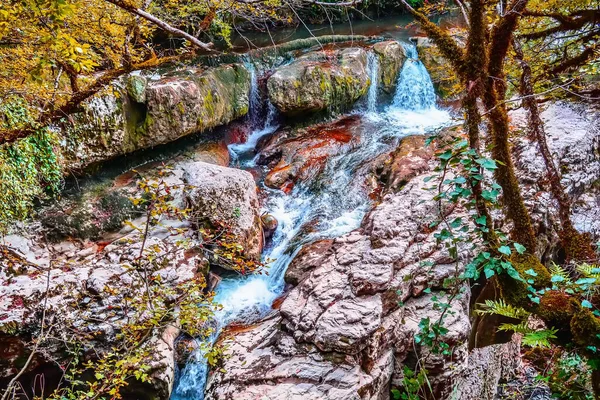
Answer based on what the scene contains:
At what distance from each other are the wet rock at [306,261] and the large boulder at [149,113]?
3.65 meters

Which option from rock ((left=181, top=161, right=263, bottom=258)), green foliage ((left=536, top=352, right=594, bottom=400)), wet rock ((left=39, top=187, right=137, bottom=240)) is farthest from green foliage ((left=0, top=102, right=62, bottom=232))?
green foliage ((left=536, top=352, right=594, bottom=400))

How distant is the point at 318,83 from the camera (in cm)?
885

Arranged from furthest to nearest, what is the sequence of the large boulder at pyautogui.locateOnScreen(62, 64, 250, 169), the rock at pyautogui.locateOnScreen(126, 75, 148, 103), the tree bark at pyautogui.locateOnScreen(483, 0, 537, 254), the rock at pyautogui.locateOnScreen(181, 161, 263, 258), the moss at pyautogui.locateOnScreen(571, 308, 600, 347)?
the rock at pyautogui.locateOnScreen(126, 75, 148, 103)
the large boulder at pyautogui.locateOnScreen(62, 64, 250, 169)
the rock at pyautogui.locateOnScreen(181, 161, 263, 258)
the tree bark at pyautogui.locateOnScreen(483, 0, 537, 254)
the moss at pyautogui.locateOnScreen(571, 308, 600, 347)

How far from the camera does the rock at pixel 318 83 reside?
341 inches

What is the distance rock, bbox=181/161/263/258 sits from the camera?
538 cm

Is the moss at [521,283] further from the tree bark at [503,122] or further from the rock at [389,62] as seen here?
the rock at [389,62]

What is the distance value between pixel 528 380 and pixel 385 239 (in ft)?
8.52

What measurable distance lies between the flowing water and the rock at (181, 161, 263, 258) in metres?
0.47

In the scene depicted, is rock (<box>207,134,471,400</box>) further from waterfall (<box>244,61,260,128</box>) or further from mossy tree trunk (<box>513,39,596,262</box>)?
waterfall (<box>244,61,260,128</box>)

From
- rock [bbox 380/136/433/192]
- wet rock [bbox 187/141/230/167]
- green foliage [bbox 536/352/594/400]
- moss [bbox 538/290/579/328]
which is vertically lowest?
green foliage [bbox 536/352/594/400]

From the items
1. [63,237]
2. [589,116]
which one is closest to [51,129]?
[63,237]

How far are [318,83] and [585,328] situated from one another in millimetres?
7794

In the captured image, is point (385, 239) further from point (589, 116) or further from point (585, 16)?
point (589, 116)

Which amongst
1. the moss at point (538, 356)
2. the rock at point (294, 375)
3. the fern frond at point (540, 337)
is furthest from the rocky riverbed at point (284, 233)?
the fern frond at point (540, 337)
